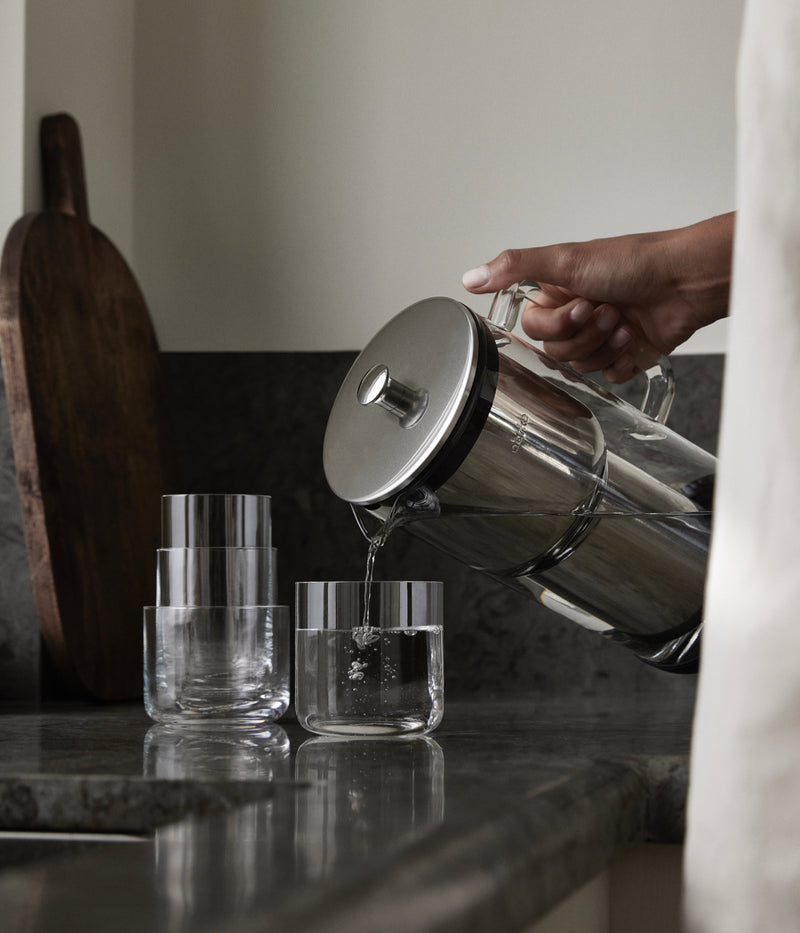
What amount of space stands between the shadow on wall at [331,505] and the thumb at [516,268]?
1.17 feet

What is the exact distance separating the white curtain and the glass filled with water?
397 millimetres

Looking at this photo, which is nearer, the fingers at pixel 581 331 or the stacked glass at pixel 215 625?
the stacked glass at pixel 215 625

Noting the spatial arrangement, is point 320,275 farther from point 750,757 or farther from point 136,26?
point 750,757

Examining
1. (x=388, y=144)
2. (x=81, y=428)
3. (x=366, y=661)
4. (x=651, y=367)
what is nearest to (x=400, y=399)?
(x=366, y=661)

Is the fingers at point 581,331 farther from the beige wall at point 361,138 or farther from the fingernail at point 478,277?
the beige wall at point 361,138

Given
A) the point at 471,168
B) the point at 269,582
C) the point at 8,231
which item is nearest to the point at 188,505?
the point at 269,582

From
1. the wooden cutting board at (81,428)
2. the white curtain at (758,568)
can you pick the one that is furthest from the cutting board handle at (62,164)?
the white curtain at (758,568)

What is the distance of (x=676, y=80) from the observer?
47.4 inches

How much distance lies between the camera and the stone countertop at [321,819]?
1.10 ft

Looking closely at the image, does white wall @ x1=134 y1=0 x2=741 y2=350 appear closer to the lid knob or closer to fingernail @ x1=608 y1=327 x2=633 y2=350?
fingernail @ x1=608 y1=327 x2=633 y2=350

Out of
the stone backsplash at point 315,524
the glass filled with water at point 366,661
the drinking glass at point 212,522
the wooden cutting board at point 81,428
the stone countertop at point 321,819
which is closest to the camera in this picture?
the stone countertop at point 321,819

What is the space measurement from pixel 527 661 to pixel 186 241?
0.58 meters

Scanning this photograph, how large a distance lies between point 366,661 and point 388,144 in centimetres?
68

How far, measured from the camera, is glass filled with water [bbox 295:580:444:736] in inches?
30.8
